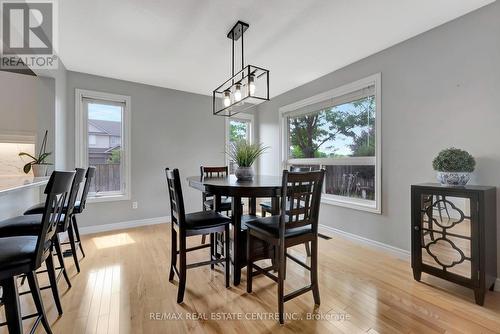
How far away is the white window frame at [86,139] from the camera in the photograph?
11.0 ft

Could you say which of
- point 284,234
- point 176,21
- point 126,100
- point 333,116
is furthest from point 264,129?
point 284,234

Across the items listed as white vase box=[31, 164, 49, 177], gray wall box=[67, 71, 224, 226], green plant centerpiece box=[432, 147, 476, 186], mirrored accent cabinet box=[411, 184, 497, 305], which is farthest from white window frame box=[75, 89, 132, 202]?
green plant centerpiece box=[432, 147, 476, 186]

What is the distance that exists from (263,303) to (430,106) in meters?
2.50

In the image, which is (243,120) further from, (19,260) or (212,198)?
(19,260)

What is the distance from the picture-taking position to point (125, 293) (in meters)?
1.86

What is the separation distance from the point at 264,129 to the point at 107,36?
3.13 m

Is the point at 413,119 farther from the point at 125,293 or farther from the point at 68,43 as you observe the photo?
the point at 68,43

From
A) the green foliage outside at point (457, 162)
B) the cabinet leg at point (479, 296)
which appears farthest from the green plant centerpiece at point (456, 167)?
the cabinet leg at point (479, 296)

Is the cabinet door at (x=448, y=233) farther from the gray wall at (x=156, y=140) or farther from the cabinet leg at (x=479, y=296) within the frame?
the gray wall at (x=156, y=140)

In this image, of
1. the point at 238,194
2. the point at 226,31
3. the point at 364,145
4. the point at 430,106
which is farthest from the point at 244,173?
the point at 430,106

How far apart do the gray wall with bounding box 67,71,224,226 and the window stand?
190 millimetres

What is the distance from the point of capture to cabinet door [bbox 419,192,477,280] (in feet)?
5.86

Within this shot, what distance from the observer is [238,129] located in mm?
4941

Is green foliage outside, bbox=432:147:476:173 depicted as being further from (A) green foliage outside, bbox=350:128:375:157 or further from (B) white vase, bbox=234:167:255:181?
(B) white vase, bbox=234:167:255:181
